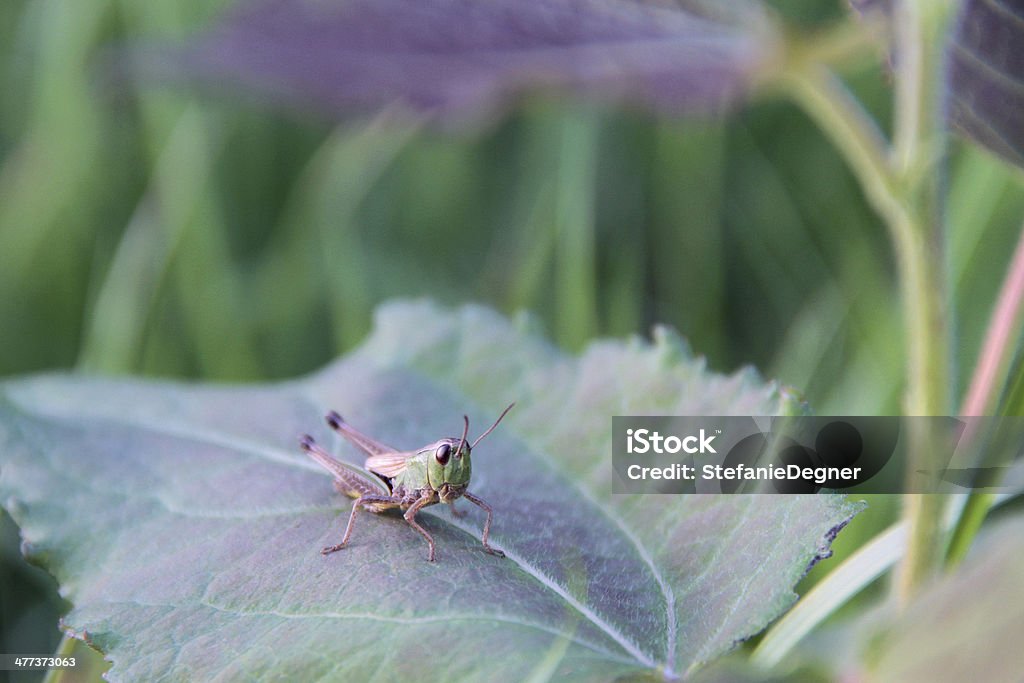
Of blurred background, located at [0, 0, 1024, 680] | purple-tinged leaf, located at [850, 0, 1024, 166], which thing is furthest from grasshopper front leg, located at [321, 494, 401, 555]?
blurred background, located at [0, 0, 1024, 680]

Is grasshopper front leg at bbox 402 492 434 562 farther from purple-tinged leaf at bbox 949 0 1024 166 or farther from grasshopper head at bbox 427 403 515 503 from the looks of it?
purple-tinged leaf at bbox 949 0 1024 166

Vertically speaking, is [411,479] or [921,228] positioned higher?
[921,228]

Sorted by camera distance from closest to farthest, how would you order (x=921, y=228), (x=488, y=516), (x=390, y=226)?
(x=921, y=228) → (x=488, y=516) → (x=390, y=226)

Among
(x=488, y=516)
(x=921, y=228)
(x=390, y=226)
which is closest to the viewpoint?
(x=921, y=228)

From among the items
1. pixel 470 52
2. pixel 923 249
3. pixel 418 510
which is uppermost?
pixel 470 52

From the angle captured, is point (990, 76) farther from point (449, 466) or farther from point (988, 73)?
point (449, 466)

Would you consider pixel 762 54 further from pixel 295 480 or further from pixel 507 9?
pixel 295 480

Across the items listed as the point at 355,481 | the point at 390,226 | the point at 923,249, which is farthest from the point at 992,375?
the point at 390,226

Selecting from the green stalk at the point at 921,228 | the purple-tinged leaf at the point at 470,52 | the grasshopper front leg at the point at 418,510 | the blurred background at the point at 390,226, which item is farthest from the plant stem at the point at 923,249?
the blurred background at the point at 390,226
